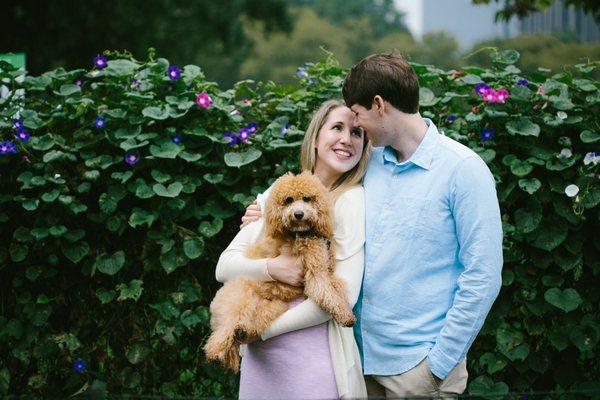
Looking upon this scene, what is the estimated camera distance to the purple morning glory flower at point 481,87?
3.86 meters

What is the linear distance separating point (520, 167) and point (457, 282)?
4.33 ft

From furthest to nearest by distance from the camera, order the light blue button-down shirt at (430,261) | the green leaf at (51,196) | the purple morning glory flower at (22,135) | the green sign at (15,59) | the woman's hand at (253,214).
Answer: the green sign at (15,59) → the purple morning glory flower at (22,135) → the green leaf at (51,196) → the woman's hand at (253,214) → the light blue button-down shirt at (430,261)

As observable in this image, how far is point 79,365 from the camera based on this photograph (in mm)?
4160

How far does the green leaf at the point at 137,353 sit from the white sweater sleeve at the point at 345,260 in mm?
1615

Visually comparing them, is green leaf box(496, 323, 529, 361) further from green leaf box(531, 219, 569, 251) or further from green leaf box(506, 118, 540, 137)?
green leaf box(506, 118, 540, 137)

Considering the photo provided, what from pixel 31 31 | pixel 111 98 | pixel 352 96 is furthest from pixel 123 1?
pixel 352 96

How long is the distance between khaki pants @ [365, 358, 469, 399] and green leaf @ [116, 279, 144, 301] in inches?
70.2

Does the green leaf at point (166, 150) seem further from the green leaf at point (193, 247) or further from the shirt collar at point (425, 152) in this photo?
the shirt collar at point (425, 152)

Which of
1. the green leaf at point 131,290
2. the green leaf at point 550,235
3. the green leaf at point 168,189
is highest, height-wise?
the green leaf at point 168,189

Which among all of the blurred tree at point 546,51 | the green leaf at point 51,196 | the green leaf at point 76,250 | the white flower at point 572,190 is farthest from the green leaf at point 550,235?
the blurred tree at point 546,51

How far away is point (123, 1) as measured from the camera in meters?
24.3

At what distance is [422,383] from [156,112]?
2188 millimetres

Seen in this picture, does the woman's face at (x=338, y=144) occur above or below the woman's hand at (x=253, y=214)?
above

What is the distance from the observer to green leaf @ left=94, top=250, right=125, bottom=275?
402 cm
